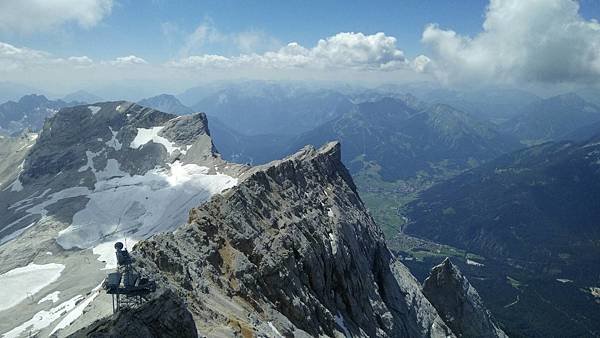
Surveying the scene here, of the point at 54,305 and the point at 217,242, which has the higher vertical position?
the point at 217,242

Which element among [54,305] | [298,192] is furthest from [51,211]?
[298,192]

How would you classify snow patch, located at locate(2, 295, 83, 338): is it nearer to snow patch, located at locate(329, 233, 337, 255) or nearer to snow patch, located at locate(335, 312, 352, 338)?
snow patch, located at locate(329, 233, 337, 255)

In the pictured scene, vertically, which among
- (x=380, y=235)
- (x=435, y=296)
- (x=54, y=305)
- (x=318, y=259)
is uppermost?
(x=318, y=259)

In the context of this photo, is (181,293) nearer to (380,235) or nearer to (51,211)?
(380,235)

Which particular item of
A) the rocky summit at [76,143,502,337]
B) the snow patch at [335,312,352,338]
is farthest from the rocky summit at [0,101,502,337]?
the snow patch at [335,312,352,338]

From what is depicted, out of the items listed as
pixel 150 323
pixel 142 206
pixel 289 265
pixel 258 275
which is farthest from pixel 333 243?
pixel 142 206

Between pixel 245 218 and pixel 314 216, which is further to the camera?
pixel 314 216

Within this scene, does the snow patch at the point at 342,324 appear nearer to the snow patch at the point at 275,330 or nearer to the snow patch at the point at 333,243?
the snow patch at the point at 333,243
